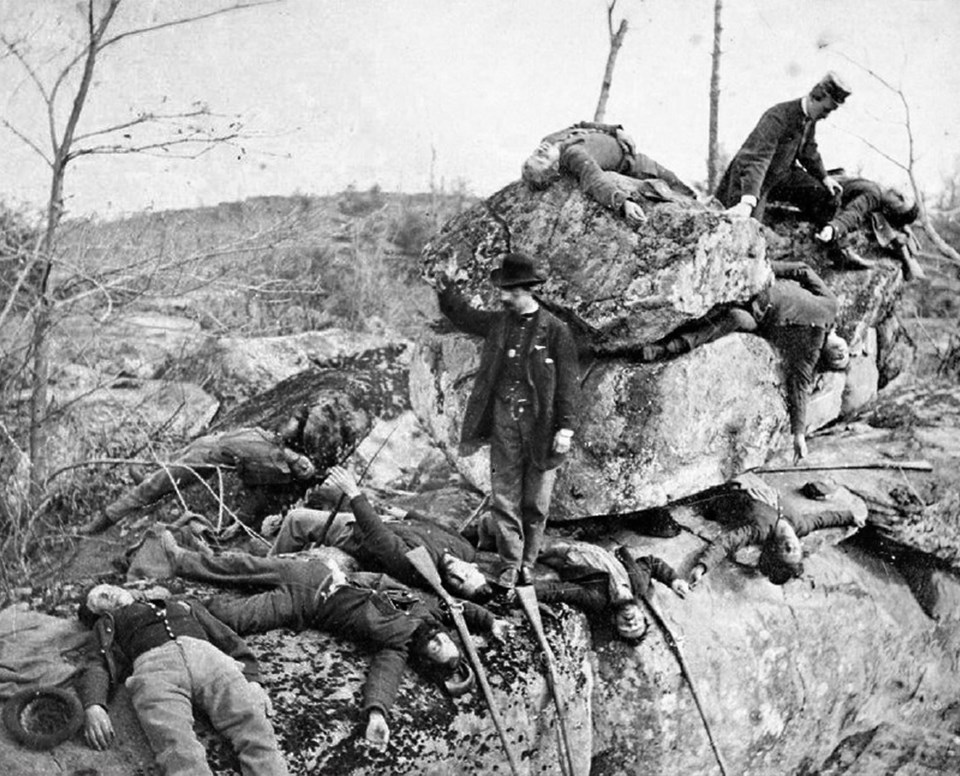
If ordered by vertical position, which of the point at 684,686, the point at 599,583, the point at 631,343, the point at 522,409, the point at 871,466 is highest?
the point at 631,343

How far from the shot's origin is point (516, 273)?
243 inches

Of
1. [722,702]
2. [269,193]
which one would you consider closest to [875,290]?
[722,702]

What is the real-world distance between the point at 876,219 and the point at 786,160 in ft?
4.67

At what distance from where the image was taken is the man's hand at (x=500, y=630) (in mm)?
6156

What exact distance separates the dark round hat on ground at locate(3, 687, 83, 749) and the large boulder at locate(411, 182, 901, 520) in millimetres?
3790

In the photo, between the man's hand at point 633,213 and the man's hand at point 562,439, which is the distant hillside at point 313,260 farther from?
the man's hand at point 562,439

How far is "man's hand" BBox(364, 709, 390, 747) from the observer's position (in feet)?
17.2

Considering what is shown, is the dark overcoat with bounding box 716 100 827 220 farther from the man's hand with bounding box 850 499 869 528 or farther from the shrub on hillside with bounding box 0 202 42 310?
the shrub on hillside with bounding box 0 202 42 310

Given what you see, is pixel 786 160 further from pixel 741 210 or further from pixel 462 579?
pixel 462 579

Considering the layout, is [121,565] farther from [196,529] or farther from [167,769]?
[167,769]

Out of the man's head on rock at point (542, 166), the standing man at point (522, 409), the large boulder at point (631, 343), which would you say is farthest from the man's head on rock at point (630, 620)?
the man's head on rock at point (542, 166)

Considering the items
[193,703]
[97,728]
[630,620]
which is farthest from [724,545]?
[97,728]

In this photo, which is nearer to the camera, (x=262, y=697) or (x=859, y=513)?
(x=262, y=697)

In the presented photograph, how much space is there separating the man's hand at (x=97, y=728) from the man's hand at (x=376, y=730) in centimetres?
129
